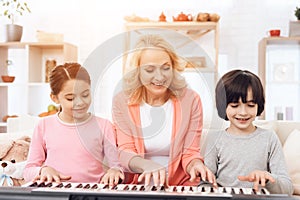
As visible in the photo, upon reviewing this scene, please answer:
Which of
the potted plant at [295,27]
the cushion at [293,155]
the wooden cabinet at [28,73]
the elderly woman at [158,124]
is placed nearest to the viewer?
the elderly woman at [158,124]

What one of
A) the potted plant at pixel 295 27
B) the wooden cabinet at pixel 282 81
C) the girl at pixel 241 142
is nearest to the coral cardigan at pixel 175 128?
the girl at pixel 241 142

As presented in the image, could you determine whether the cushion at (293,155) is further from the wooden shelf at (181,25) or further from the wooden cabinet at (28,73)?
the wooden cabinet at (28,73)

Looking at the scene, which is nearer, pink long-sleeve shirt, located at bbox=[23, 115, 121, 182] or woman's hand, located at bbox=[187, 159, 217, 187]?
woman's hand, located at bbox=[187, 159, 217, 187]

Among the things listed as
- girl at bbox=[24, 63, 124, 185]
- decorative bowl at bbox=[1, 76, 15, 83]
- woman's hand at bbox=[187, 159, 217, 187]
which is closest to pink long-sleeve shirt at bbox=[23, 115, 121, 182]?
girl at bbox=[24, 63, 124, 185]

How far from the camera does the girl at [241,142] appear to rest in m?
1.58

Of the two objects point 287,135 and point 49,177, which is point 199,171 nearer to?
point 49,177

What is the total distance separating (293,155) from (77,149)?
108 centimetres

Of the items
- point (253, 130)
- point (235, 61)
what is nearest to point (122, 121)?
point (253, 130)

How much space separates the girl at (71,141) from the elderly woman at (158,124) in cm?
9

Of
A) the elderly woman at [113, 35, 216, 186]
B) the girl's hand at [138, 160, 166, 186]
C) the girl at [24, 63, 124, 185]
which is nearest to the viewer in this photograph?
the girl's hand at [138, 160, 166, 186]

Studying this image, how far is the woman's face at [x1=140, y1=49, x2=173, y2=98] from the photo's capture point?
1246mm

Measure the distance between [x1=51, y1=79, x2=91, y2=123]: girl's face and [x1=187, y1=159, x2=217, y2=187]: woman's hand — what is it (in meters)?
0.36

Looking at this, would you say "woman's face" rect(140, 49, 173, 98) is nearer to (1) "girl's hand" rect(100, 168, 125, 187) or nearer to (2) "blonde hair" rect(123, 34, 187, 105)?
(2) "blonde hair" rect(123, 34, 187, 105)

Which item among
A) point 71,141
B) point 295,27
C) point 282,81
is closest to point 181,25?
point 295,27
